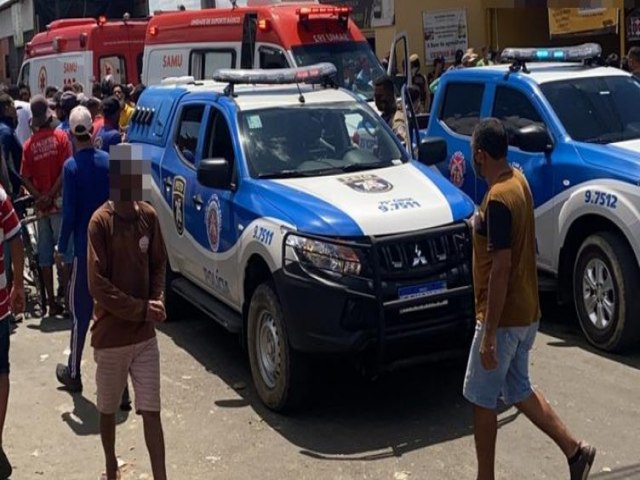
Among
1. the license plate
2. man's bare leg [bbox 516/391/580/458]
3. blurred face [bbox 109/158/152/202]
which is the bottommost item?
man's bare leg [bbox 516/391/580/458]

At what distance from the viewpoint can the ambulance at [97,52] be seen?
1758 cm

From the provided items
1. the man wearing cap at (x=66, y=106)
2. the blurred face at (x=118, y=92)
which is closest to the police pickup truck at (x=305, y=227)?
the man wearing cap at (x=66, y=106)

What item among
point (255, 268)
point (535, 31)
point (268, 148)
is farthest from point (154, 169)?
point (535, 31)

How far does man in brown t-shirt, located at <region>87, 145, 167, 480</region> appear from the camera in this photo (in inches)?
181

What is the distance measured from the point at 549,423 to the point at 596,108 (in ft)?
12.5

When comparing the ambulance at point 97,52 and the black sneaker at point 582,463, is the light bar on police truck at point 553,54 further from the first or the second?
the ambulance at point 97,52

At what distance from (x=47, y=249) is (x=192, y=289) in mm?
1864

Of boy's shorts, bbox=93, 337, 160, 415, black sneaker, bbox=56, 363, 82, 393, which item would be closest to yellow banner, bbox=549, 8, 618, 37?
black sneaker, bbox=56, 363, 82, 393

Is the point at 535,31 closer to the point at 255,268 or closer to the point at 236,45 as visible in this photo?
the point at 236,45

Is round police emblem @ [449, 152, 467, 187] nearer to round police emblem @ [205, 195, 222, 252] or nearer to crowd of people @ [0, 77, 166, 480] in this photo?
round police emblem @ [205, 195, 222, 252]

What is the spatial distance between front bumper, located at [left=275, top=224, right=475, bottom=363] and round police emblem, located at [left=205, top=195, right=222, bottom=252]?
1151 mm

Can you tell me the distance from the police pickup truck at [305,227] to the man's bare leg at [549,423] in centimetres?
99

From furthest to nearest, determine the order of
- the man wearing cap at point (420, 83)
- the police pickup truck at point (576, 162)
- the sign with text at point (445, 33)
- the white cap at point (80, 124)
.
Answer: the sign with text at point (445, 33)
the man wearing cap at point (420, 83)
the police pickup truck at point (576, 162)
the white cap at point (80, 124)

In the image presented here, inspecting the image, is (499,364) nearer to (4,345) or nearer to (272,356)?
(272,356)
